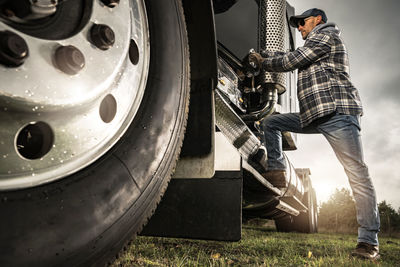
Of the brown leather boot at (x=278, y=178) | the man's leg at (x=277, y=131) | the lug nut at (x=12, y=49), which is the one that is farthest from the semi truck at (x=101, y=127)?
the man's leg at (x=277, y=131)

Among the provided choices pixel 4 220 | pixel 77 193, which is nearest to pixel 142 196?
pixel 77 193

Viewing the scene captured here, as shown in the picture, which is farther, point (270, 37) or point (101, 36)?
point (270, 37)

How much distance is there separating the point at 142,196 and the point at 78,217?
0.74 ft

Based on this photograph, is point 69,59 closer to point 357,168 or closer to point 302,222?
point 357,168

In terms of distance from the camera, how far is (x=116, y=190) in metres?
0.75

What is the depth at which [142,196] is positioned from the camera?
85cm

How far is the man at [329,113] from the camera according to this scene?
242cm

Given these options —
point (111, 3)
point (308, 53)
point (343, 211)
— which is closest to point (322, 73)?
point (308, 53)

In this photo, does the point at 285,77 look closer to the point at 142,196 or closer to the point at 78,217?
the point at 142,196

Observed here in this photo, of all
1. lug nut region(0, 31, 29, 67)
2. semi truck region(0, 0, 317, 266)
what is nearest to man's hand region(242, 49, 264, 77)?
semi truck region(0, 0, 317, 266)

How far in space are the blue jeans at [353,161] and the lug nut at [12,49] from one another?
2.18 meters

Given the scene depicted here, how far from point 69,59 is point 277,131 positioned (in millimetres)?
2353

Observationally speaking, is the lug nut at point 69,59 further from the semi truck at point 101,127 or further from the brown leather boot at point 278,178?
the brown leather boot at point 278,178

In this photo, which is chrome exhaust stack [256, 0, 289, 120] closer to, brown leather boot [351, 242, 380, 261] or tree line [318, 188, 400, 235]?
brown leather boot [351, 242, 380, 261]
